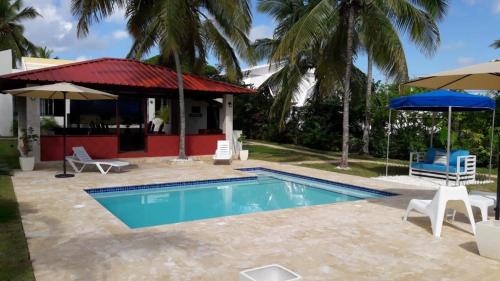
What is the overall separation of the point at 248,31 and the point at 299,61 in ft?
25.4

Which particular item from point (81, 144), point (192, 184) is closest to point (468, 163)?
point (192, 184)

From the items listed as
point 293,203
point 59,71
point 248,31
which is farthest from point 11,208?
point 248,31

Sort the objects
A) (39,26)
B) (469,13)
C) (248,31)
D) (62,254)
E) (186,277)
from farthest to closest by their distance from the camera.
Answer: (39,26) → (469,13) → (248,31) → (62,254) → (186,277)

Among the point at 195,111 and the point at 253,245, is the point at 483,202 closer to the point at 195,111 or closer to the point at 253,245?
the point at 253,245

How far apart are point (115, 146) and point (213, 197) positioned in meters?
Result: 5.84

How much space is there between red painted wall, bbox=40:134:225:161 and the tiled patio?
5.26 meters

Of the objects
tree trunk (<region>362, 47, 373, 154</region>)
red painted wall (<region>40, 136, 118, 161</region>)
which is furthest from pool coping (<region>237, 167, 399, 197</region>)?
tree trunk (<region>362, 47, 373, 154</region>)

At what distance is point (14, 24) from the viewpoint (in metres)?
33.7

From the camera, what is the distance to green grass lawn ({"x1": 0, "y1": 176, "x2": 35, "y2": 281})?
14.0 ft

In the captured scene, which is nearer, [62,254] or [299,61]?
[62,254]

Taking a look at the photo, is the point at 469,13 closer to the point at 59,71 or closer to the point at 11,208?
the point at 59,71

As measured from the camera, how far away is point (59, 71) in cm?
1351

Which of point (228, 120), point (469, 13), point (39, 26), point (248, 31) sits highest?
point (39, 26)

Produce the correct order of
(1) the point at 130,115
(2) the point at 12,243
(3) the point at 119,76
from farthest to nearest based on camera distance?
(1) the point at 130,115 → (3) the point at 119,76 → (2) the point at 12,243
